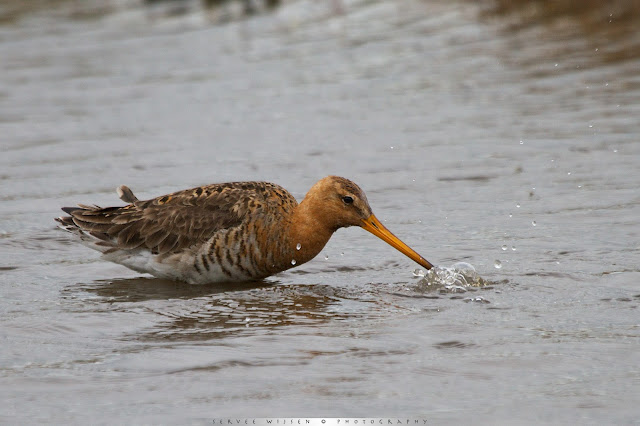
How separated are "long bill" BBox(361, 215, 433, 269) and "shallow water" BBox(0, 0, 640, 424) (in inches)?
6.9

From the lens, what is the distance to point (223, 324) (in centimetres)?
695

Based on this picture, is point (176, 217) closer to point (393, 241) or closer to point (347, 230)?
point (393, 241)

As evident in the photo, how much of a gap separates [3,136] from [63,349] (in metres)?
6.43

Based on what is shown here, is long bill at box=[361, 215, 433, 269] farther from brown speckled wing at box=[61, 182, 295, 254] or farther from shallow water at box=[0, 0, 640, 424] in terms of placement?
brown speckled wing at box=[61, 182, 295, 254]

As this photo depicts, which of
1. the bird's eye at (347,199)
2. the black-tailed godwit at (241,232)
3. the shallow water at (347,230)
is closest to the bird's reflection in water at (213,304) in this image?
the shallow water at (347,230)

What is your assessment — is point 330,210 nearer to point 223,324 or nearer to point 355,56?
point 223,324

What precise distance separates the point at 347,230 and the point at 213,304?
2.17 meters

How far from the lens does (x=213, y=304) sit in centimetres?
749

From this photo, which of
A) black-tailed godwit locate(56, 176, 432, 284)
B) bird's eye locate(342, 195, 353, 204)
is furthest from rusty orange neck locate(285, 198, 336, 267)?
bird's eye locate(342, 195, 353, 204)

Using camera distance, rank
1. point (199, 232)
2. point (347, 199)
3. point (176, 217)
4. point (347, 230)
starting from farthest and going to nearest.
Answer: point (347, 230)
point (176, 217)
point (199, 232)
point (347, 199)

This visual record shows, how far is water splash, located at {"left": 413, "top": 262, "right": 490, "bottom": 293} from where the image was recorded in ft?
24.5

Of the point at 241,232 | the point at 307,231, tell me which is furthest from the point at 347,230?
the point at 241,232

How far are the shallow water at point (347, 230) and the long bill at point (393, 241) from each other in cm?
18

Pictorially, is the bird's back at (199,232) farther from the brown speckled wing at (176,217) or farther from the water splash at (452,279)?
the water splash at (452,279)
